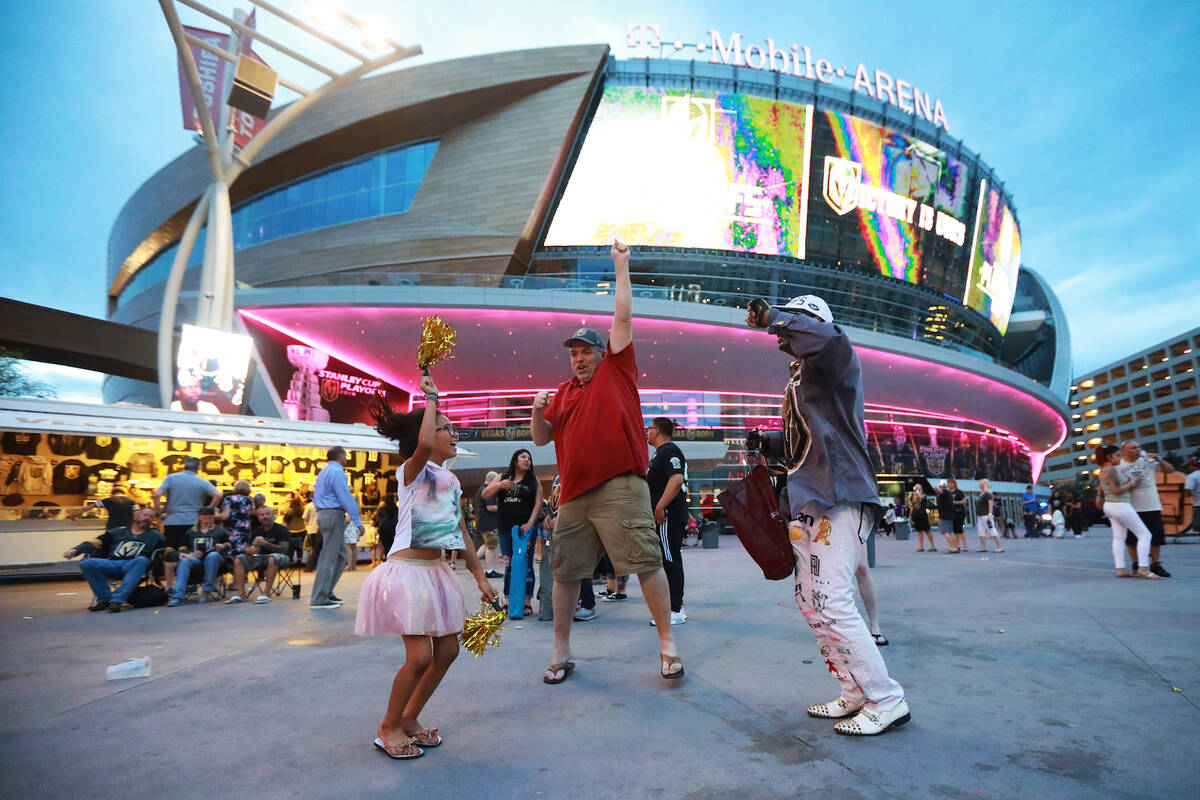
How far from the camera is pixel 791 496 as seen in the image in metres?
2.89

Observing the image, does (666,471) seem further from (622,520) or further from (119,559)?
(119,559)

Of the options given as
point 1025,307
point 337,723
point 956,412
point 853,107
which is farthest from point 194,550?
point 1025,307

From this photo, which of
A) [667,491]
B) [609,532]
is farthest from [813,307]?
[667,491]

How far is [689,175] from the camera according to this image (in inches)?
1237

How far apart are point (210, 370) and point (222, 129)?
25.6 feet

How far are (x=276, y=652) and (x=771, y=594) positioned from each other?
4858mm

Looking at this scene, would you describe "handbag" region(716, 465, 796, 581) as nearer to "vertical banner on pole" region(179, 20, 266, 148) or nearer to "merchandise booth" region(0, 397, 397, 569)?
"merchandise booth" region(0, 397, 397, 569)

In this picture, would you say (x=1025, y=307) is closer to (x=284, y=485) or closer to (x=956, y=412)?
(x=956, y=412)

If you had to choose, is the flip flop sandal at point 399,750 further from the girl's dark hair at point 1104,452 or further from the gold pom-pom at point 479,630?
the girl's dark hair at point 1104,452

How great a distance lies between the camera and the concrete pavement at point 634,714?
2158 mm

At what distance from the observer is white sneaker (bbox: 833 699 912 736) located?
253 centimetres

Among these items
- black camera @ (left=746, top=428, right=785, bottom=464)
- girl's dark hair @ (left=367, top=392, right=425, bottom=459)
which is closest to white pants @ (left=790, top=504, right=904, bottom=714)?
black camera @ (left=746, top=428, right=785, bottom=464)

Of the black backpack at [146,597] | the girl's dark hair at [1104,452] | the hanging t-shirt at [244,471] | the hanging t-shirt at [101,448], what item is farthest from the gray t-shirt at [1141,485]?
the hanging t-shirt at [101,448]

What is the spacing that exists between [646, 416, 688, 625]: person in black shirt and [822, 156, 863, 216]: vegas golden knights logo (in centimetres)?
3143
